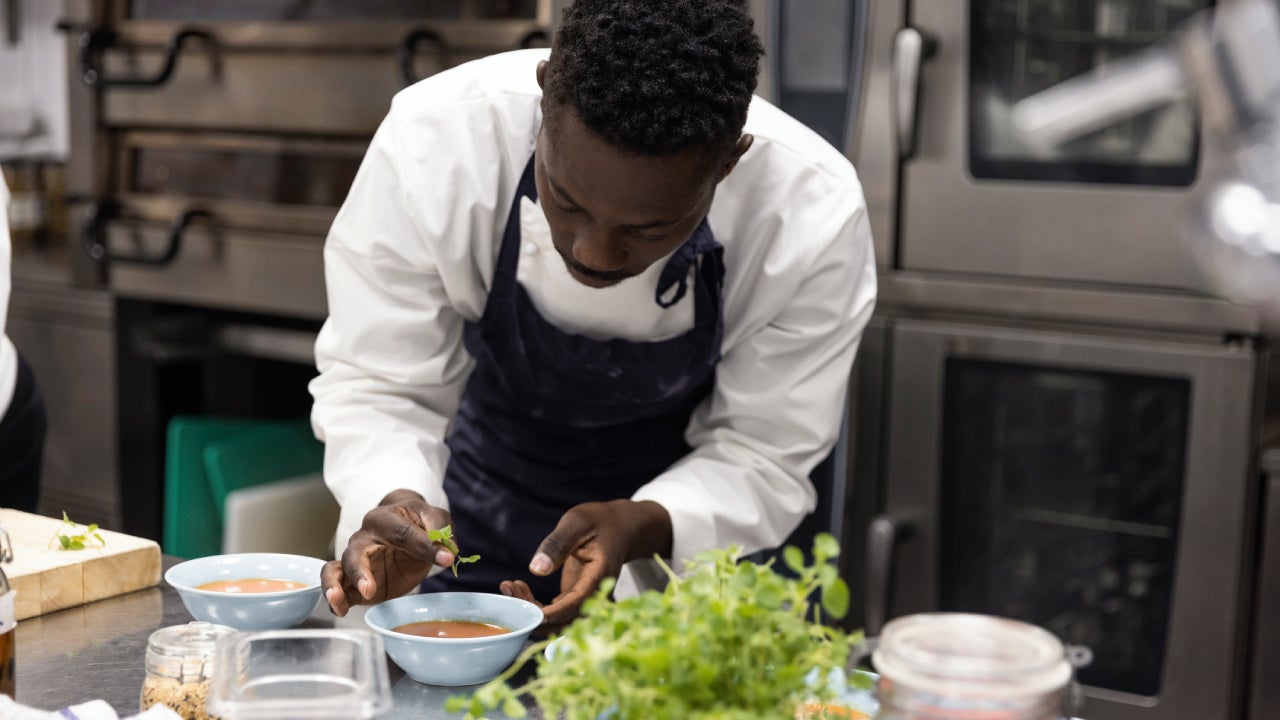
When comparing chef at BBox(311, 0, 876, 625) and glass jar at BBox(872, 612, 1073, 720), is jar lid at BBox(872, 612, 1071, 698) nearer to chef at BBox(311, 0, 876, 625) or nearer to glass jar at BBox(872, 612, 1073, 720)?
glass jar at BBox(872, 612, 1073, 720)

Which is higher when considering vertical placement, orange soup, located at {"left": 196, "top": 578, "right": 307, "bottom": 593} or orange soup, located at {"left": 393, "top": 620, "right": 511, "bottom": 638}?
orange soup, located at {"left": 196, "top": 578, "right": 307, "bottom": 593}

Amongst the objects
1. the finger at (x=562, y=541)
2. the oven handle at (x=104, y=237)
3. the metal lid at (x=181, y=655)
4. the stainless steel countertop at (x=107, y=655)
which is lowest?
the stainless steel countertop at (x=107, y=655)

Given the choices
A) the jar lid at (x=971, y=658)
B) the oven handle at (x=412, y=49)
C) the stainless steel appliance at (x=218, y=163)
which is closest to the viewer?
the jar lid at (x=971, y=658)

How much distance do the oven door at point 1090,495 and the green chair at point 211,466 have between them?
137 cm

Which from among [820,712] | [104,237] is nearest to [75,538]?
[820,712]

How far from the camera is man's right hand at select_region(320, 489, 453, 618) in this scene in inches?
46.8

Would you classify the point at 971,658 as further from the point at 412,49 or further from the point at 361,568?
the point at 412,49

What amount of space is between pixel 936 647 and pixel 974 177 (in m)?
1.55

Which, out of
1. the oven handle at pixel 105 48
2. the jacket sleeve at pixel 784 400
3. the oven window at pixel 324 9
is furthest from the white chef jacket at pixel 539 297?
the oven handle at pixel 105 48

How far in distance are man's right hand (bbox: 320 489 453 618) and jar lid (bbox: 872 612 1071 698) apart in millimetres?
545

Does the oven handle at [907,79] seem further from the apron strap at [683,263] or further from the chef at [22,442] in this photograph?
the chef at [22,442]

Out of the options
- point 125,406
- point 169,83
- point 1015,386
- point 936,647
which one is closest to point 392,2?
point 169,83

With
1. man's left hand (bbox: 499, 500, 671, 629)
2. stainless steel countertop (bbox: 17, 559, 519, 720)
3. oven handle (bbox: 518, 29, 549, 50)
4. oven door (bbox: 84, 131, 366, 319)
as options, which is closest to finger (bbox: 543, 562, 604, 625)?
man's left hand (bbox: 499, 500, 671, 629)

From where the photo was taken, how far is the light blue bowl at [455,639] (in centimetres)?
107
